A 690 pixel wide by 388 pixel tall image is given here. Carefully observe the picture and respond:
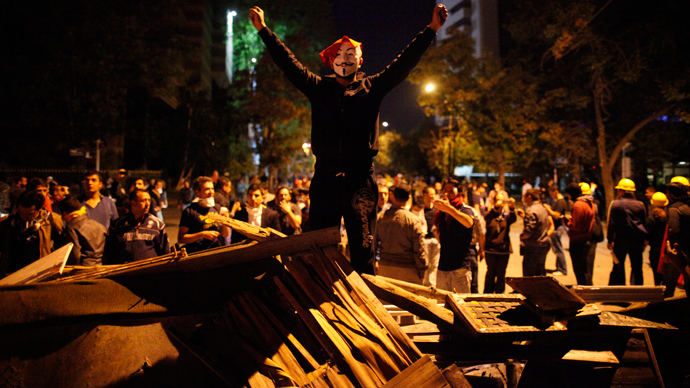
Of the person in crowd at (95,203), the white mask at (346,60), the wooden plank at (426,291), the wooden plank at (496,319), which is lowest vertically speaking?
the wooden plank at (496,319)

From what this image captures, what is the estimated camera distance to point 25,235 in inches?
192

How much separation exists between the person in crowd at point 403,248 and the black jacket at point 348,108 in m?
2.24

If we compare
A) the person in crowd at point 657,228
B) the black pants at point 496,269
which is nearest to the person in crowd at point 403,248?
the black pants at point 496,269

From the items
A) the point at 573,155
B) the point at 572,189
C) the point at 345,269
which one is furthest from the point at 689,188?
the point at 573,155

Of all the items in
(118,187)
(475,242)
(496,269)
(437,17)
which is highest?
(437,17)

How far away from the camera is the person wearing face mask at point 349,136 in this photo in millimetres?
3426

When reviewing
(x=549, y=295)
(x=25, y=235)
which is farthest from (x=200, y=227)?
(x=549, y=295)

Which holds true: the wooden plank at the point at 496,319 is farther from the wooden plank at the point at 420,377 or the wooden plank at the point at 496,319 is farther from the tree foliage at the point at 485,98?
the tree foliage at the point at 485,98

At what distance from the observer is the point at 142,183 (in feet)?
22.4

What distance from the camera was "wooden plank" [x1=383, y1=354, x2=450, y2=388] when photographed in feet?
6.91

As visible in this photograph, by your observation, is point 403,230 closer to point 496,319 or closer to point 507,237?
point 507,237

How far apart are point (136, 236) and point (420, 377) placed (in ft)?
12.1

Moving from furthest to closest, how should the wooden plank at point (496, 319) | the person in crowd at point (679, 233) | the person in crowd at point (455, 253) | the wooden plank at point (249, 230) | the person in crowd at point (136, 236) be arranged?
the person in crowd at point (455, 253), the person in crowd at point (679, 233), the person in crowd at point (136, 236), the wooden plank at point (249, 230), the wooden plank at point (496, 319)

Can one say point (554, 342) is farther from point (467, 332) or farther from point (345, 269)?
point (345, 269)
